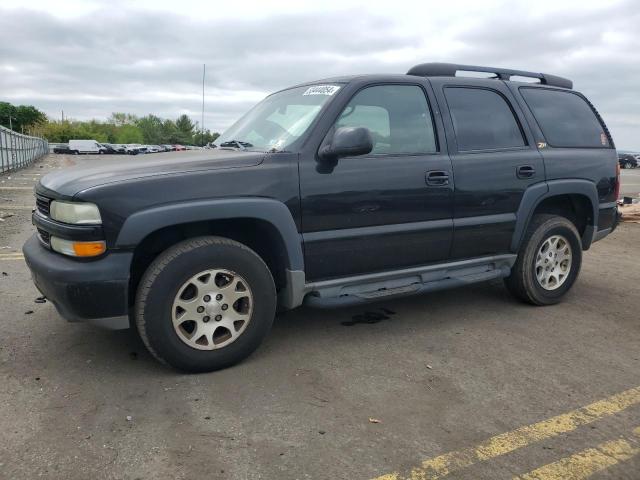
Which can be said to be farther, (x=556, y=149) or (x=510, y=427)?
(x=556, y=149)

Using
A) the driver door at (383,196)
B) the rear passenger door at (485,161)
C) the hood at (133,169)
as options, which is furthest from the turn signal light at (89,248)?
the rear passenger door at (485,161)

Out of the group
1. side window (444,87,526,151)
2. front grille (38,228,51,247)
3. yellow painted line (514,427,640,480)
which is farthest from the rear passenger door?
front grille (38,228,51,247)

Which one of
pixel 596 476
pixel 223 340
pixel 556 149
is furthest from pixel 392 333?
pixel 556 149

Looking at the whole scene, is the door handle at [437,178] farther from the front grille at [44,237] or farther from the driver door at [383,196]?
the front grille at [44,237]

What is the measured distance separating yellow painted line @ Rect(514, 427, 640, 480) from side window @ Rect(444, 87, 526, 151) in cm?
230

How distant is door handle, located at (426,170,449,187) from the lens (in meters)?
3.85

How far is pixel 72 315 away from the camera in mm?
3002

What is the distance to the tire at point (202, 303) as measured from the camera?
3.04 metres

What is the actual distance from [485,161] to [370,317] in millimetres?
1539

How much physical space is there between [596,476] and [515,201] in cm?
243

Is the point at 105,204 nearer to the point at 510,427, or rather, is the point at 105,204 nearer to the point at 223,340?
the point at 223,340

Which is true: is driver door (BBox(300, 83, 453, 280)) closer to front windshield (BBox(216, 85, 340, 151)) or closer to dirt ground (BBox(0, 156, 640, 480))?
front windshield (BBox(216, 85, 340, 151))

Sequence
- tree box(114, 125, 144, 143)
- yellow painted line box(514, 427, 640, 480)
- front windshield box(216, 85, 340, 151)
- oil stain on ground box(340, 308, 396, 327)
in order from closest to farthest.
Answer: yellow painted line box(514, 427, 640, 480) < front windshield box(216, 85, 340, 151) < oil stain on ground box(340, 308, 396, 327) < tree box(114, 125, 144, 143)

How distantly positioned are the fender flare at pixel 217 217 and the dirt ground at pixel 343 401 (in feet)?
2.59
